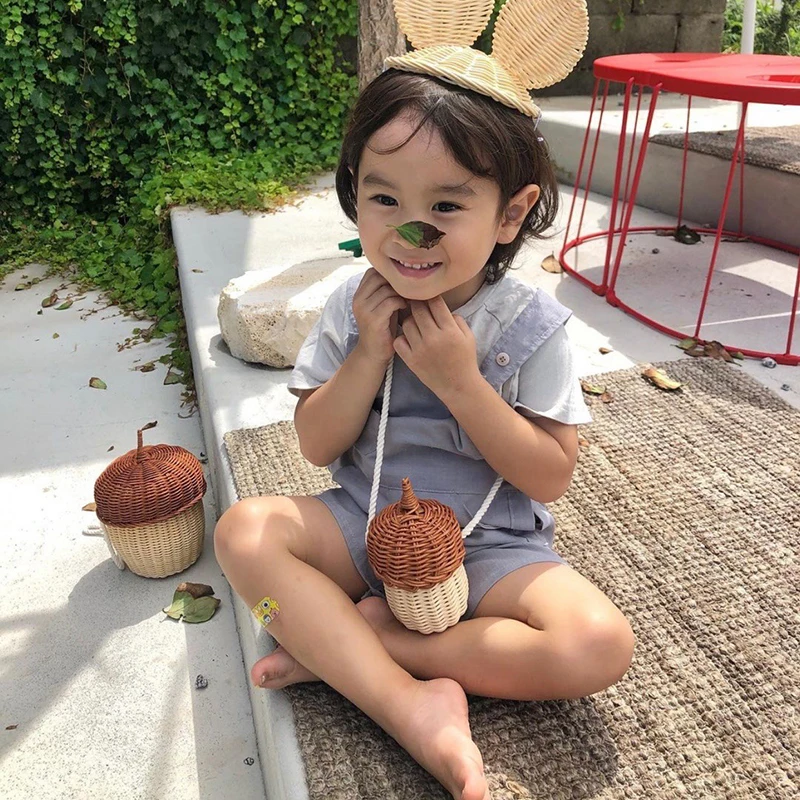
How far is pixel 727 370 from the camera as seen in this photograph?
251cm

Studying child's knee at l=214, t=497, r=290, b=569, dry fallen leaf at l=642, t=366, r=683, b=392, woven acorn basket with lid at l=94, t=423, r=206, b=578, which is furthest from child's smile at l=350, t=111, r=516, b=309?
dry fallen leaf at l=642, t=366, r=683, b=392

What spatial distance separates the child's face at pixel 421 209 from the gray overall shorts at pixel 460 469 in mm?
Result: 188

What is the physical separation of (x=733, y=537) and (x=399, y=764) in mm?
961

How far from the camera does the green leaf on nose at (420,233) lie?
1150 mm

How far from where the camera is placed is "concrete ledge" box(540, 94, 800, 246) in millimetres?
3551

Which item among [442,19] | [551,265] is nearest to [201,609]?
[442,19]

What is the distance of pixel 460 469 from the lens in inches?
56.3

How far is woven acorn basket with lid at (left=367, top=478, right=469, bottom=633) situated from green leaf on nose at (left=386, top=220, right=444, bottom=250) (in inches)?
14.1

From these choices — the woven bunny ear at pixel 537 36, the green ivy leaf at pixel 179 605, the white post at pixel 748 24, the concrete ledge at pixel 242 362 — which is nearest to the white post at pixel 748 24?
the white post at pixel 748 24

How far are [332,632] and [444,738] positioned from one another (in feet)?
0.78

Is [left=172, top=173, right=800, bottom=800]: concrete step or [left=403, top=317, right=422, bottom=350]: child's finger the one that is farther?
[left=172, top=173, right=800, bottom=800]: concrete step

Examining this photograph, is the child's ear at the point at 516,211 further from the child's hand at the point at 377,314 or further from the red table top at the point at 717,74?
the red table top at the point at 717,74

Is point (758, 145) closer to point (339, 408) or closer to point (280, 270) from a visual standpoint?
point (280, 270)

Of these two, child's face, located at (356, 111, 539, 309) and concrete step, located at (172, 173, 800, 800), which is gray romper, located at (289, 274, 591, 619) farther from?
concrete step, located at (172, 173, 800, 800)
